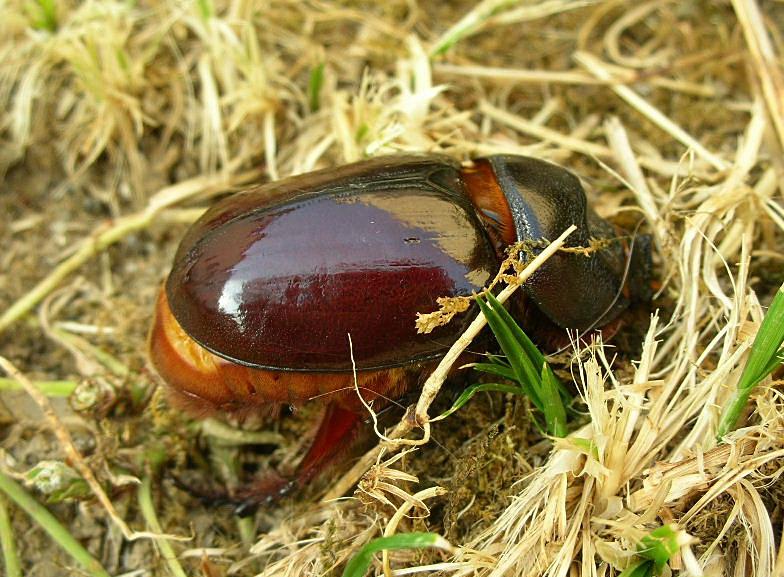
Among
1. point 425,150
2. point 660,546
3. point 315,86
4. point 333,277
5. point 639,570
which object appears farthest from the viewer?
point 315,86

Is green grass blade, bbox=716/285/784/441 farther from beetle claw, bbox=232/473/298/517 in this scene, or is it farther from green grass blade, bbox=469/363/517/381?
beetle claw, bbox=232/473/298/517

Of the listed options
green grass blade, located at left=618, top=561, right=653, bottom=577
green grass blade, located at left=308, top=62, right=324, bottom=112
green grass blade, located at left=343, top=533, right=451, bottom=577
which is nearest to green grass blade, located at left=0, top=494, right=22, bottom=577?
green grass blade, located at left=343, top=533, right=451, bottom=577

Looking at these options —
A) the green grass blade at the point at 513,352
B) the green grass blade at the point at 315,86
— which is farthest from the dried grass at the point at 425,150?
the green grass blade at the point at 513,352

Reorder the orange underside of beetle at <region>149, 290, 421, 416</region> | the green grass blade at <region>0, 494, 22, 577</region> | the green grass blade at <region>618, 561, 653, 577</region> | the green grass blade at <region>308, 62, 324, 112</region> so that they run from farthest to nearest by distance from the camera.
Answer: the green grass blade at <region>308, 62, 324, 112</region>
the green grass blade at <region>0, 494, 22, 577</region>
the orange underside of beetle at <region>149, 290, 421, 416</region>
the green grass blade at <region>618, 561, 653, 577</region>

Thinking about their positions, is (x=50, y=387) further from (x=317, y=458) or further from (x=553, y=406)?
(x=553, y=406)

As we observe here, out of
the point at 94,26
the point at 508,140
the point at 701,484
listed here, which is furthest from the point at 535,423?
the point at 94,26

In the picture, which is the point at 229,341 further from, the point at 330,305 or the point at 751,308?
the point at 751,308

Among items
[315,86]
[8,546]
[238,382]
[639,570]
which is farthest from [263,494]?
[315,86]
